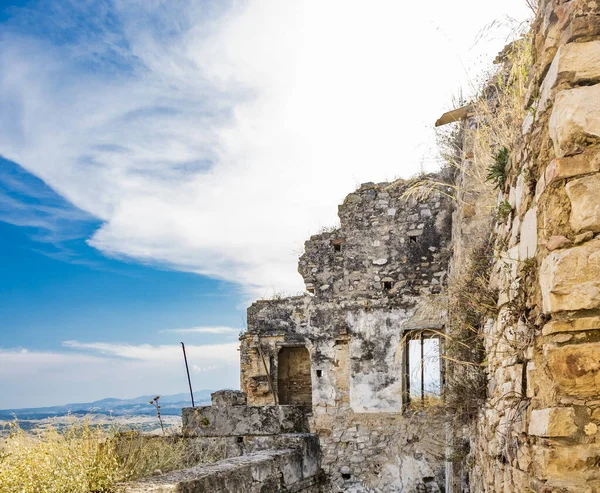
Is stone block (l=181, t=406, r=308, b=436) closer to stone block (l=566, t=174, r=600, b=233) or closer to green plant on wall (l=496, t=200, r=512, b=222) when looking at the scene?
green plant on wall (l=496, t=200, r=512, b=222)

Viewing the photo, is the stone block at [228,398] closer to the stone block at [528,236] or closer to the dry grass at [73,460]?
the dry grass at [73,460]

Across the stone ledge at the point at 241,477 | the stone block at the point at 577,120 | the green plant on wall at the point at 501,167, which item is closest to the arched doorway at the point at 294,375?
the stone ledge at the point at 241,477

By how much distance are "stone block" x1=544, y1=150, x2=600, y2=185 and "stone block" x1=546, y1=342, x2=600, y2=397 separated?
0.71m

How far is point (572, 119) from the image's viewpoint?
2.31 m

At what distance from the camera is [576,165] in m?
2.31

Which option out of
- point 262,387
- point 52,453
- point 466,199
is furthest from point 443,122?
point 262,387

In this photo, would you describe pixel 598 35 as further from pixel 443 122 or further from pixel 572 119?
pixel 443 122

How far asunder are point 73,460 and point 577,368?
3.06 meters

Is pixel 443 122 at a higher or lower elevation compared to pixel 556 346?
higher

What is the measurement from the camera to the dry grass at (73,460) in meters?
3.36

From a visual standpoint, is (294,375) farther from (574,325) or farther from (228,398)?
(574,325)

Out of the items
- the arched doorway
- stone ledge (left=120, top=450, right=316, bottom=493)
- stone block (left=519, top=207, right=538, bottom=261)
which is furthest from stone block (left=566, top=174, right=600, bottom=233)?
the arched doorway

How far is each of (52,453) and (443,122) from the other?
5.78 metres

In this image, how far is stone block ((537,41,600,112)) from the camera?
7.66 feet
